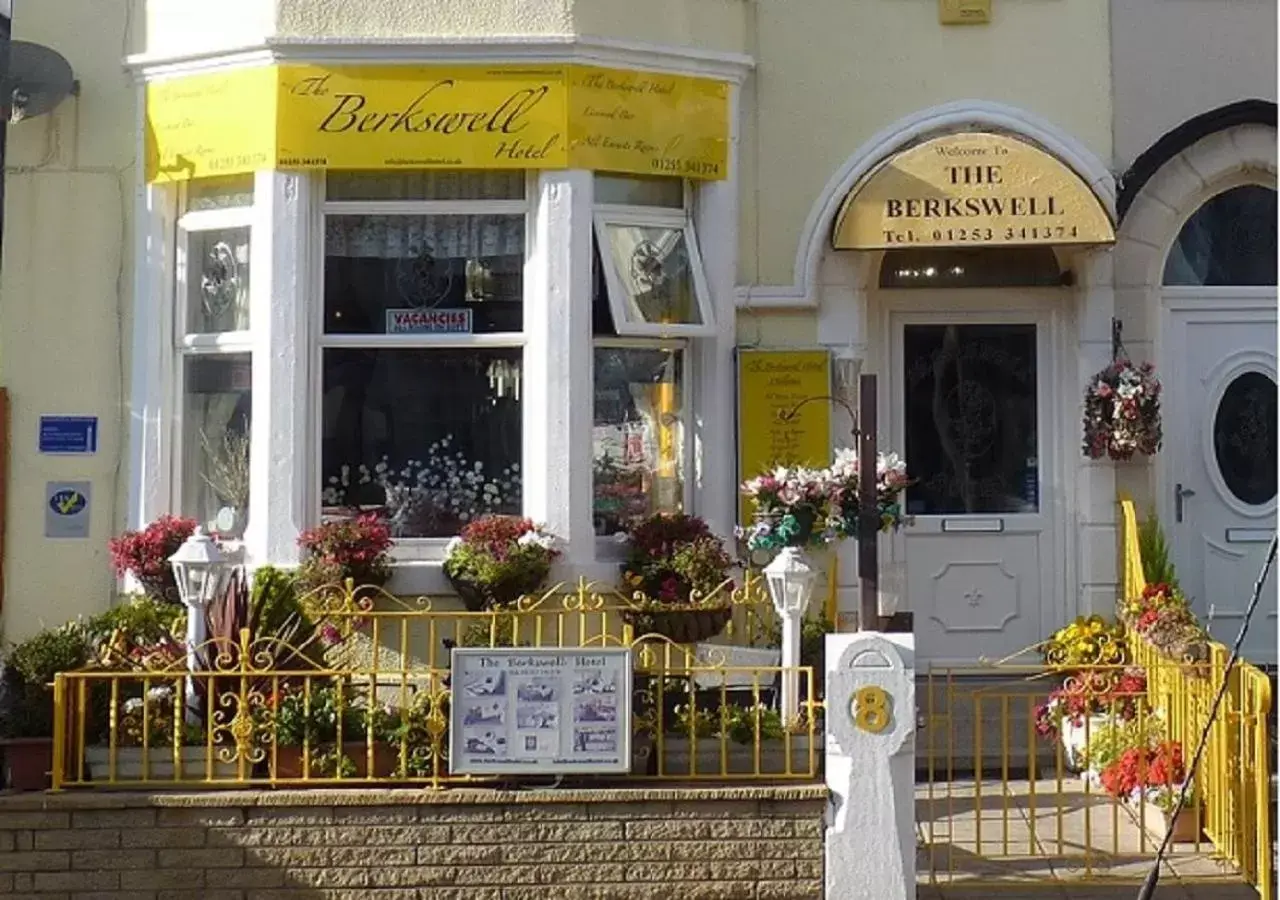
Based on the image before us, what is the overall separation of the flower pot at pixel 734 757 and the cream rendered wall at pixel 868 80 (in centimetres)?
319

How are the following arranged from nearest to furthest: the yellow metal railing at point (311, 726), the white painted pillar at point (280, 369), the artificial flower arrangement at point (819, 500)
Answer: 1. the yellow metal railing at point (311, 726)
2. the artificial flower arrangement at point (819, 500)
3. the white painted pillar at point (280, 369)

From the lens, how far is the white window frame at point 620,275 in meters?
9.65

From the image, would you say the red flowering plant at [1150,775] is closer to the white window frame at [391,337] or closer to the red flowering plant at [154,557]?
the white window frame at [391,337]

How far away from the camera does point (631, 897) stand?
7539 millimetres

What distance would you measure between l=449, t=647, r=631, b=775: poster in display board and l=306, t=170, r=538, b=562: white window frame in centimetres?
211

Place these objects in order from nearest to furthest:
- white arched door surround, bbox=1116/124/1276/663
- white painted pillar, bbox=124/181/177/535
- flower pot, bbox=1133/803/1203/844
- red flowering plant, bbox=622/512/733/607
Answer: flower pot, bbox=1133/803/1203/844 → red flowering plant, bbox=622/512/733/607 → white painted pillar, bbox=124/181/177/535 → white arched door surround, bbox=1116/124/1276/663

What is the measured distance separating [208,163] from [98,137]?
29.4 inches

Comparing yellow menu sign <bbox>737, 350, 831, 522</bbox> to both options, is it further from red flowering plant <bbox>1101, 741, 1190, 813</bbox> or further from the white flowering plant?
red flowering plant <bbox>1101, 741, 1190, 813</bbox>

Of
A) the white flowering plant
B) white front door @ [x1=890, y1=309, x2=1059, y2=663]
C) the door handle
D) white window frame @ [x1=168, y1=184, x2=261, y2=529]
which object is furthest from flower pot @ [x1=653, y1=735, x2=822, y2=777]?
the door handle

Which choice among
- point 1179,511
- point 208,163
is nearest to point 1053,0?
point 1179,511

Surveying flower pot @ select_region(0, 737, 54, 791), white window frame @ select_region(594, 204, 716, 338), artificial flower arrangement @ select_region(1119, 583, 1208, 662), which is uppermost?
white window frame @ select_region(594, 204, 716, 338)

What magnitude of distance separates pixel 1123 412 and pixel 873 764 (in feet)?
11.0

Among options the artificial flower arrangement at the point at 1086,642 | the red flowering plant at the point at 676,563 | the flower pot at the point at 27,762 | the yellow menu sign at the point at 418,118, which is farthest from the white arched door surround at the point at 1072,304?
the flower pot at the point at 27,762

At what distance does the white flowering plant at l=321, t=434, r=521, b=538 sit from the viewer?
9664mm
